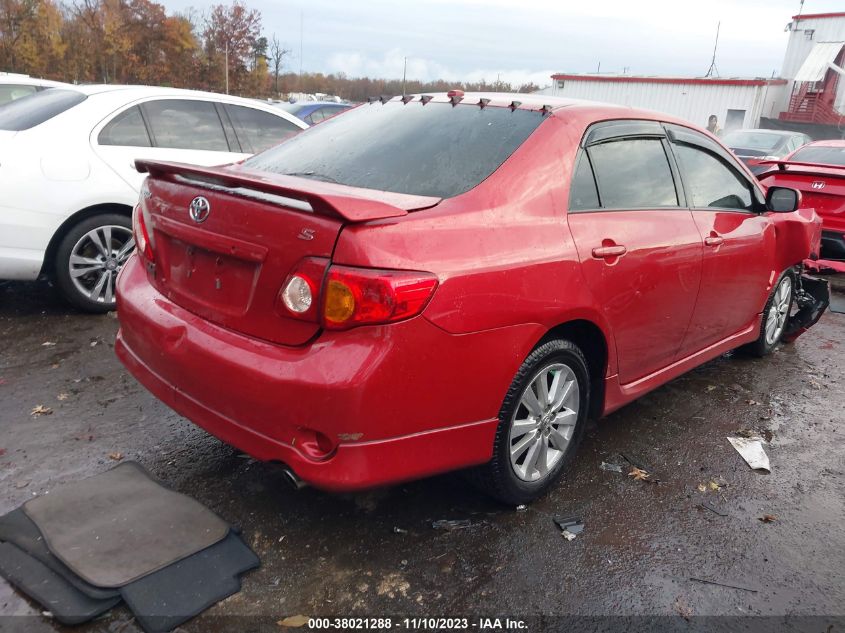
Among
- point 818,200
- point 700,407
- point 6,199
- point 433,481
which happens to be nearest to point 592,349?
point 433,481

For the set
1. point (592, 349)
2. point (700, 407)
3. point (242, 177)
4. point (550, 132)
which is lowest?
point (700, 407)

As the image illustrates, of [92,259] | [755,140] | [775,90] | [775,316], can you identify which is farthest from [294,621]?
[775,90]

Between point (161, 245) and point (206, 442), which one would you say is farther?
point (206, 442)

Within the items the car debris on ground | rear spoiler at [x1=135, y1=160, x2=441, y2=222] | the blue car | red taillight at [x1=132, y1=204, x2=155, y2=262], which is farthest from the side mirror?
the blue car

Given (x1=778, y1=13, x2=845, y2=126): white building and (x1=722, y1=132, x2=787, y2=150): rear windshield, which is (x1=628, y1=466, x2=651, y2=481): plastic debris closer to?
(x1=722, y1=132, x2=787, y2=150): rear windshield

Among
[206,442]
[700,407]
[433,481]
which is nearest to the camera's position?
[433,481]

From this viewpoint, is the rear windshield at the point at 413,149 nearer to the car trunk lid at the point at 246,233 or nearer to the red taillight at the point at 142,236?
the car trunk lid at the point at 246,233

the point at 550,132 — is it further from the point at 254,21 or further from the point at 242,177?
the point at 254,21

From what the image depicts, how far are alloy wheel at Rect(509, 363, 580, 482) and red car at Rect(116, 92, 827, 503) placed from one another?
11 mm

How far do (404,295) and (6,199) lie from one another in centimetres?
349

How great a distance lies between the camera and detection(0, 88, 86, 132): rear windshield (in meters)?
4.74

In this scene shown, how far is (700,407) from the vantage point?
4129mm

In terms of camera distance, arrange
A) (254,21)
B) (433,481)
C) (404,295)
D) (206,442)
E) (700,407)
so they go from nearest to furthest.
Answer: (404,295)
(433,481)
(206,442)
(700,407)
(254,21)

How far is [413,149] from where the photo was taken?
2.84 metres
